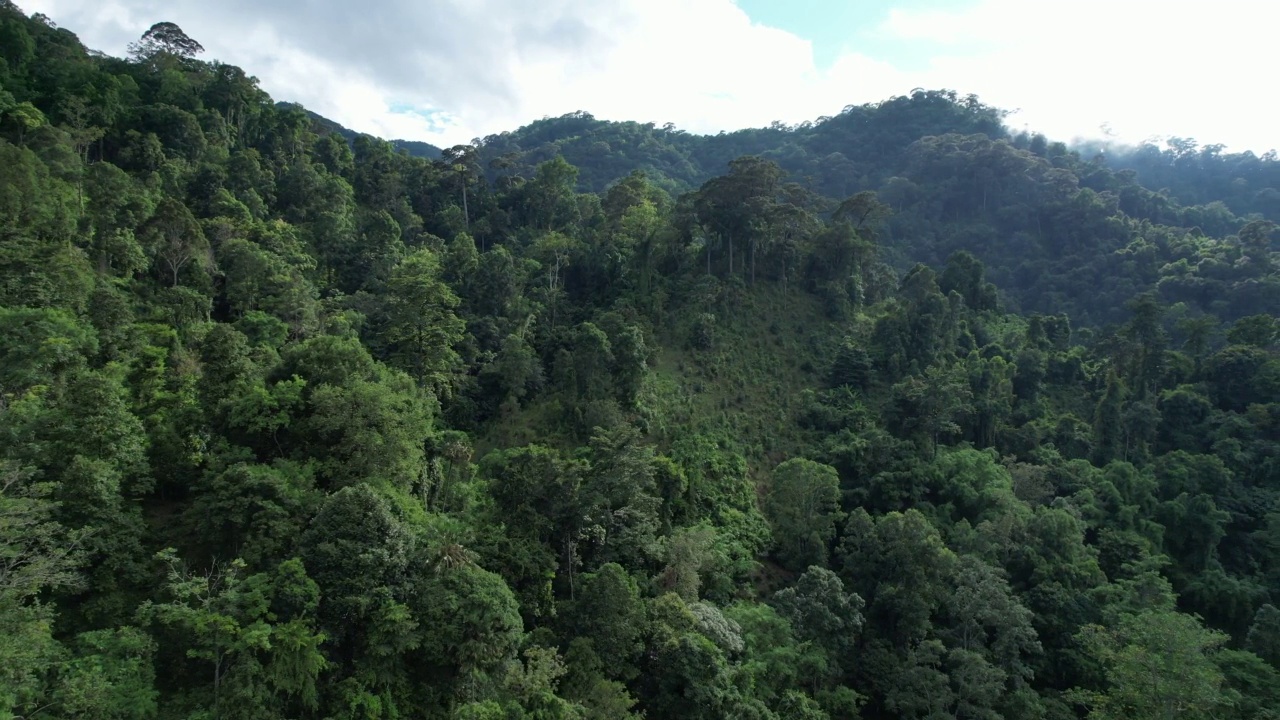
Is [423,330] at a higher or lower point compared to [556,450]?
higher

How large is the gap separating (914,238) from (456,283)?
191 ft

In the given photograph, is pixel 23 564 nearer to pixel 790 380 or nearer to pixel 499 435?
pixel 499 435

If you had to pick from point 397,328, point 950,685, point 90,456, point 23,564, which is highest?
point 397,328

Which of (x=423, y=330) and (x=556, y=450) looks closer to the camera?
(x=556, y=450)

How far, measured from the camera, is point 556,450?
23.7m

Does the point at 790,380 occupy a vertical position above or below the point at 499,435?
above

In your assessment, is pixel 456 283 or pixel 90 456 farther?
pixel 456 283

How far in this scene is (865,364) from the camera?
38812 mm

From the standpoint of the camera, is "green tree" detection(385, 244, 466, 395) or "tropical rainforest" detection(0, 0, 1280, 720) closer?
"tropical rainforest" detection(0, 0, 1280, 720)

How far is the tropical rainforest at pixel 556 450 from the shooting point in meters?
14.9

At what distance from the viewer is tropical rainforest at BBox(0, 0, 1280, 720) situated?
14914 millimetres

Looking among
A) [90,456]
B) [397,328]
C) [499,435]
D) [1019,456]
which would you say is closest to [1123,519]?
[1019,456]

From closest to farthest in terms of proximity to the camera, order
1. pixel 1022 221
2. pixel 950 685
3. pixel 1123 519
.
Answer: pixel 950 685, pixel 1123 519, pixel 1022 221

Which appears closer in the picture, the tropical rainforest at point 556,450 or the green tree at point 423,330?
the tropical rainforest at point 556,450
